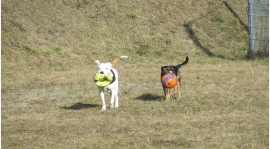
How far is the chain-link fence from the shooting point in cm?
2342

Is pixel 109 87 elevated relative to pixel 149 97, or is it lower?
elevated

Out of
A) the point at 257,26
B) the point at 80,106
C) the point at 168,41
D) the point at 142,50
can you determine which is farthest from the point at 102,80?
the point at 168,41

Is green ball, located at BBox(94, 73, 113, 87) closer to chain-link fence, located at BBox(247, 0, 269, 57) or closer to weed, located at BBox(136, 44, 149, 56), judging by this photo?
weed, located at BBox(136, 44, 149, 56)

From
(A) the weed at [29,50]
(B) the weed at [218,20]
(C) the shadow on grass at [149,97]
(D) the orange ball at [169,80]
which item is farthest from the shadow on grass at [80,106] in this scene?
(B) the weed at [218,20]

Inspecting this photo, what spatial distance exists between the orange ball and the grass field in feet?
1.41

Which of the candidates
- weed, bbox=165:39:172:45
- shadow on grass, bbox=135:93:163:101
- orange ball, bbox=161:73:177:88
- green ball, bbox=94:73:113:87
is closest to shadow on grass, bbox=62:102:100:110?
green ball, bbox=94:73:113:87

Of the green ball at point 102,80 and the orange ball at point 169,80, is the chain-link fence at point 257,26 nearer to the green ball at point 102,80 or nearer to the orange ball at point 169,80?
the orange ball at point 169,80

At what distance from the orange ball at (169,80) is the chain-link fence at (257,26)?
8.84 m

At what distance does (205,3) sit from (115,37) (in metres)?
5.93

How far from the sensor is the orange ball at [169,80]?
15.0 meters

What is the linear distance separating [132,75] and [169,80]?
4581mm

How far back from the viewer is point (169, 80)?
49.5 feet

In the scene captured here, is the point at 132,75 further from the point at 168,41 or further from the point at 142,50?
the point at 168,41

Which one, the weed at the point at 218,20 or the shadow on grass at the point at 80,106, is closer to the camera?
the shadow on grass at the point at 80,106
